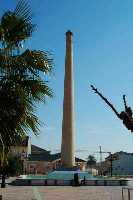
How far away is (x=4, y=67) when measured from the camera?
11.3 m

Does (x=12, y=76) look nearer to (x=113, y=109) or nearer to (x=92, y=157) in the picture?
(x=113, y=109)

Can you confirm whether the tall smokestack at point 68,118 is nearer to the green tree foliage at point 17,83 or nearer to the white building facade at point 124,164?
the green tree foliage at point 17,83

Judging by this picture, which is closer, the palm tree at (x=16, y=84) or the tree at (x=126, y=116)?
the tree at (x=126, y=116)

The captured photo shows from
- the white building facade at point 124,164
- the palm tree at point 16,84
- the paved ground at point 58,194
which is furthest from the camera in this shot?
the white building facade at point 124,164

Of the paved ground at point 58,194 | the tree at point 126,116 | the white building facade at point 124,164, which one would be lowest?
the paved ground at point 58,194

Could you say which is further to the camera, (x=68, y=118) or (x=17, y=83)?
(x=68, y=118)

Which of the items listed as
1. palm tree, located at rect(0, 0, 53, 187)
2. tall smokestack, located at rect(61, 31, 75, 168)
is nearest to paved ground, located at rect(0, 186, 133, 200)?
palm tree, located at rect(0, 0, 53, 187)

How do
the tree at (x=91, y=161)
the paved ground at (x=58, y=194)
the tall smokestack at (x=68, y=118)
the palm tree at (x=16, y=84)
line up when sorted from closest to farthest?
1. the palm tree at (x=16, y=84)
2. the paved ground at (x=58, y=194)
3. the tall smokestack at (x=68, y=118)
4. the tree at (x=91, y=161)

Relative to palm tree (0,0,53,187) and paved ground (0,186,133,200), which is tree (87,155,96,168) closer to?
paved ground (0,186,133,200)

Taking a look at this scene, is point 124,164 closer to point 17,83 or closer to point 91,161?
point 91,161

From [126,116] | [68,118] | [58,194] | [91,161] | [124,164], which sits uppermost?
[68,118]

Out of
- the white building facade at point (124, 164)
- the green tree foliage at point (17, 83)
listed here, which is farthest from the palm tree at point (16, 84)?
the white building facade at point (124, 164)

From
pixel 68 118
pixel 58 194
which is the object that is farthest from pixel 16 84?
pixel 68 118

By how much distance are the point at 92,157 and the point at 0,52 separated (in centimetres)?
19017
